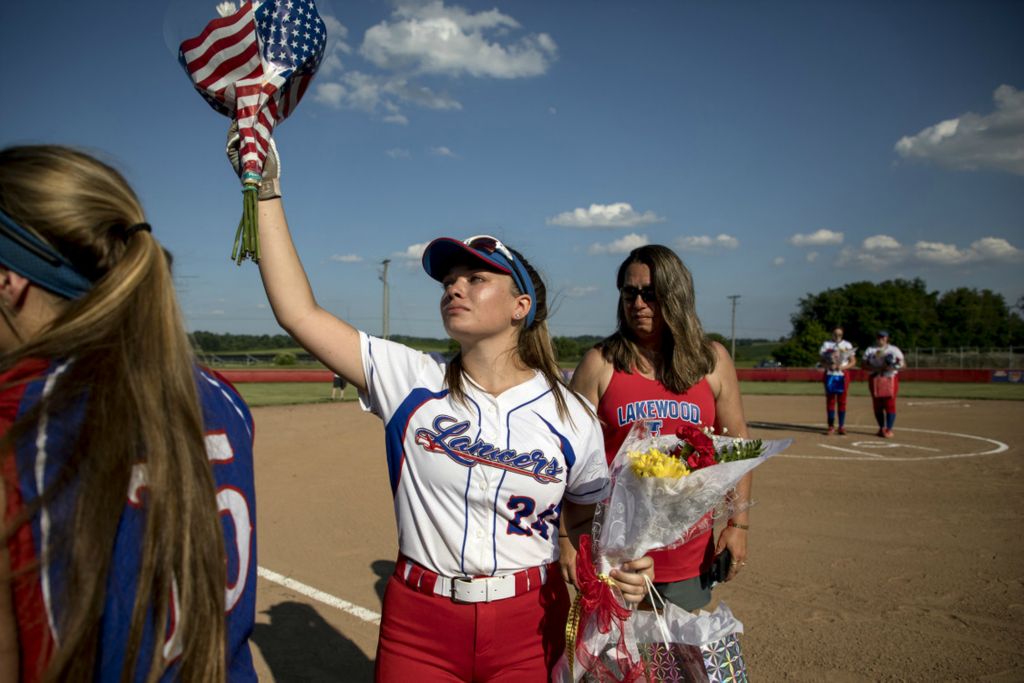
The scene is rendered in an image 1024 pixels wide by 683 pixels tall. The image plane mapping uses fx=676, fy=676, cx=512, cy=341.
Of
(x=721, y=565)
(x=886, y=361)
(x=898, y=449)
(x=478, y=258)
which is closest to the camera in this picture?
(x=478, y=258)

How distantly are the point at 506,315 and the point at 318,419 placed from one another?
591 inches

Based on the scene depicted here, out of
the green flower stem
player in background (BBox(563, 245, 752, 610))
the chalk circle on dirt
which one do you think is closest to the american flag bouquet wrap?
the green flower stem

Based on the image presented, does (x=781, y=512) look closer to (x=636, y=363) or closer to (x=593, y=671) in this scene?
(x=636, y=363)

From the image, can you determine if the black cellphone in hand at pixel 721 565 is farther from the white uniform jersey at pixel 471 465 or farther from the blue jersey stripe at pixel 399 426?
the blue jersey stripe at pixel 399 426

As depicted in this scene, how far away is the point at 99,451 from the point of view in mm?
1139

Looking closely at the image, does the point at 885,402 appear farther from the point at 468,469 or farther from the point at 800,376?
the point at 800,376

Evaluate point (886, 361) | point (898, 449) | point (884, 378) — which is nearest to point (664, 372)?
point (898, 449)

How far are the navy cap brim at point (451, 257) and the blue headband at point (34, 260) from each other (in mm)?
1342

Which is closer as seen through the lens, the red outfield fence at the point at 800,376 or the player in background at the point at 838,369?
the player in background at the point at 838,369

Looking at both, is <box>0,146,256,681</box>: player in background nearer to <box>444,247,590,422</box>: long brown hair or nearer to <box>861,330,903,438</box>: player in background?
<box>444,247,590,422</box>: long brown hair

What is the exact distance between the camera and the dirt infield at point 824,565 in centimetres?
407

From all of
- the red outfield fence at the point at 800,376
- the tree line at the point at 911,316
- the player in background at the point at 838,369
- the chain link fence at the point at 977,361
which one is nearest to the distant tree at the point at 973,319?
the tree line at the point at 911,316

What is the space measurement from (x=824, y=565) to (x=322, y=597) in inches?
161

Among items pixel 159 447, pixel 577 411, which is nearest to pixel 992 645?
pixel 577 411
